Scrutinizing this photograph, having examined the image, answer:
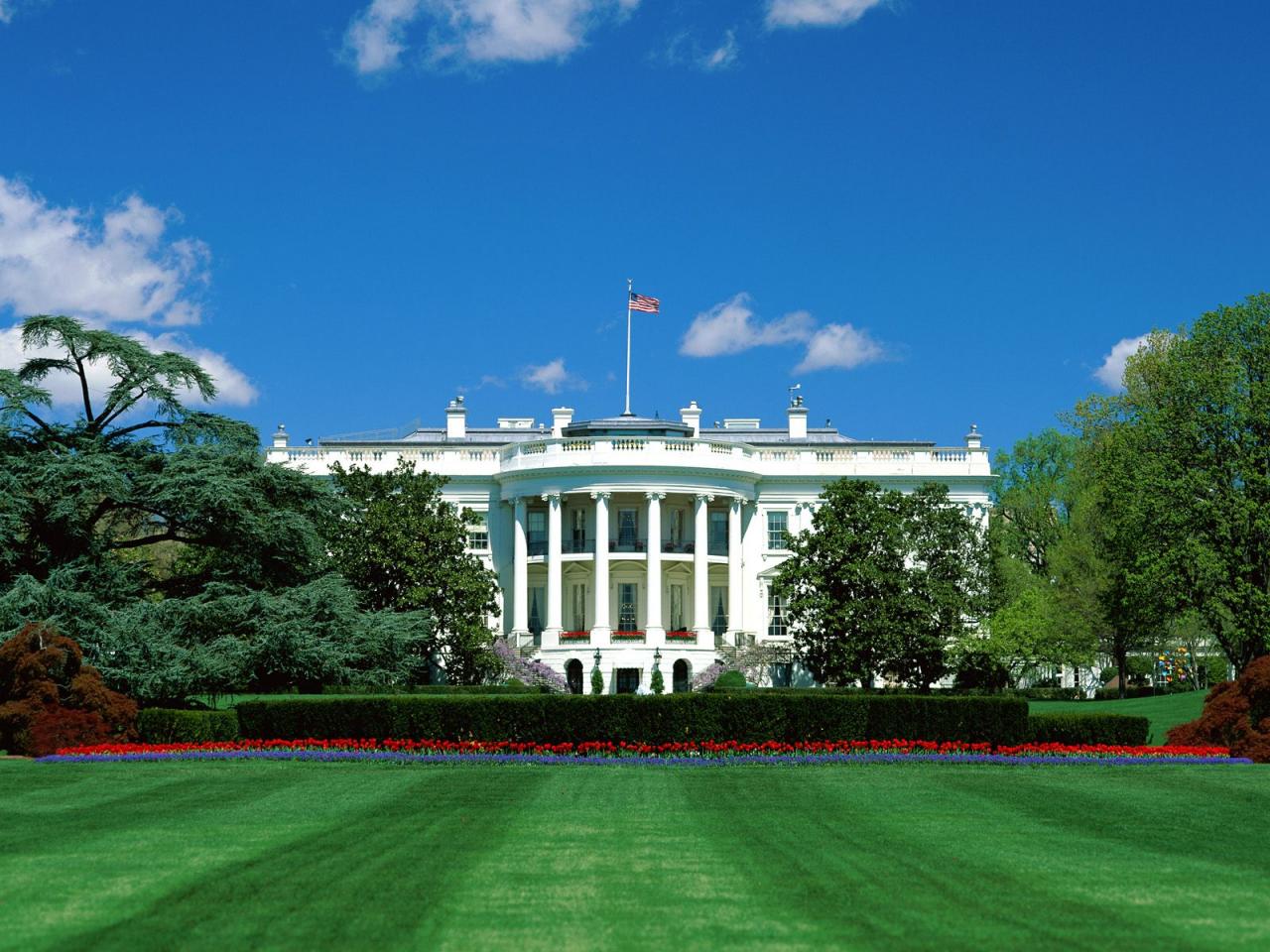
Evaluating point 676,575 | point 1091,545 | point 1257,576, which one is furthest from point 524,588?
point 1257,576

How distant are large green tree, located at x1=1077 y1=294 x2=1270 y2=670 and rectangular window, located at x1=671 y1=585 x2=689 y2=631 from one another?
2703cm

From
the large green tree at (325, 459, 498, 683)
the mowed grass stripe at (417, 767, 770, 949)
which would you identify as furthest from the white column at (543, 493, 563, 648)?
the mowed grass stripe at (417, 767, 770, 949)

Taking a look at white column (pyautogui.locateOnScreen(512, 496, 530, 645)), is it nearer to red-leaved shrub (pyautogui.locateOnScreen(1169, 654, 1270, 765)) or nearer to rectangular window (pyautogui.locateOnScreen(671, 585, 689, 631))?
rectangular window (pyautogui.locateOnScreen(671, 585, 689, 631))

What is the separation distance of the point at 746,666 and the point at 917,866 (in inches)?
1978

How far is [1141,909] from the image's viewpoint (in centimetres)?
1220

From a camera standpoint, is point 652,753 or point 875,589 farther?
point 875,589

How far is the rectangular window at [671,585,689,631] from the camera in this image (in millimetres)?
71750

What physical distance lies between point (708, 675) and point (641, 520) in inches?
366

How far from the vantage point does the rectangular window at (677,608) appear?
71.8 metres

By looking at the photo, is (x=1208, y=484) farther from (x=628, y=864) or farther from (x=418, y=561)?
(x=628, y=864)

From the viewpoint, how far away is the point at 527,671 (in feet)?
205

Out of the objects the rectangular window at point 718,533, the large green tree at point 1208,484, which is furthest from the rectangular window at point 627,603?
the large green tree at point 1208,484

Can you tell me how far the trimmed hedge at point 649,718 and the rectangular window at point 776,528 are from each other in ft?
142

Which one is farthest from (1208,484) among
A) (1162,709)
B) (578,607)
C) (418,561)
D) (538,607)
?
(538,607)
